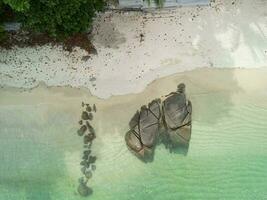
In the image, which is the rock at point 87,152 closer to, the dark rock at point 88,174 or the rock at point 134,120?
the dark rock at point 88,174

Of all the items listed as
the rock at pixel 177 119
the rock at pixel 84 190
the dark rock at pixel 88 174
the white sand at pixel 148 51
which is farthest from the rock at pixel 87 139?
the rock at pixel 177 119

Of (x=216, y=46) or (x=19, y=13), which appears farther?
(x=216, y=46)

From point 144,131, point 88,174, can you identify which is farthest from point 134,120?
point 88,174

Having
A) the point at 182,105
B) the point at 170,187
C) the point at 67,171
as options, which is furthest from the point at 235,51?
the point at 67,171

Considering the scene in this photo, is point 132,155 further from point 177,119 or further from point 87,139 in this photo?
point 177,119

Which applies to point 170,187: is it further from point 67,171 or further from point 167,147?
point 67,171

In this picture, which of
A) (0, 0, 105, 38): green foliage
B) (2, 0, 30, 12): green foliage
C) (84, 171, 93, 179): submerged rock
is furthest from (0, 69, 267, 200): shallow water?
(2, 0, 30, 12): green foliage
